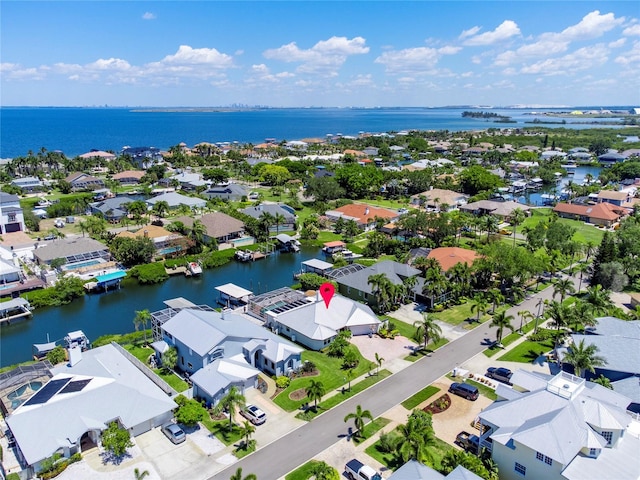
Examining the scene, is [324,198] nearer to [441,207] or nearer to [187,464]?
[441,207]

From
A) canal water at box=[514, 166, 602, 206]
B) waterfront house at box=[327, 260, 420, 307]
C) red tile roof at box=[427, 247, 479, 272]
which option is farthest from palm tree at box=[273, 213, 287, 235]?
canal water at box=[514, 166, 602, 206]

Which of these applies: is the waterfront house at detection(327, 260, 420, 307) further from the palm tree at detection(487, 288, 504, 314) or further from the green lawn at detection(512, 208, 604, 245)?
the green lawn at detection(512, 208, 604, 245)

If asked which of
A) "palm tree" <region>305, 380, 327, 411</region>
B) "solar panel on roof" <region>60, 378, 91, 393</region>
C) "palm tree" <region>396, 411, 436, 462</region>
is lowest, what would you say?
"palm tree" <region>305, 380, 327, 411</region>

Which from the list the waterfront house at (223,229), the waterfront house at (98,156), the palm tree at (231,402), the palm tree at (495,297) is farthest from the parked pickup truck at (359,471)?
the waterfront house at (98,156)

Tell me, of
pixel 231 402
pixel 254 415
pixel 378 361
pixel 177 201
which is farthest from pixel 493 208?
pixel 231 402

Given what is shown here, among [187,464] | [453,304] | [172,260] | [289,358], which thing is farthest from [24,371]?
A: [453,304]

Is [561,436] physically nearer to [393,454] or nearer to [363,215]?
[393,454]

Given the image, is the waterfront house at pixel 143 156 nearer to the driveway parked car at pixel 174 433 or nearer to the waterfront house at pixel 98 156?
the waterfront house at pixel 98 156
